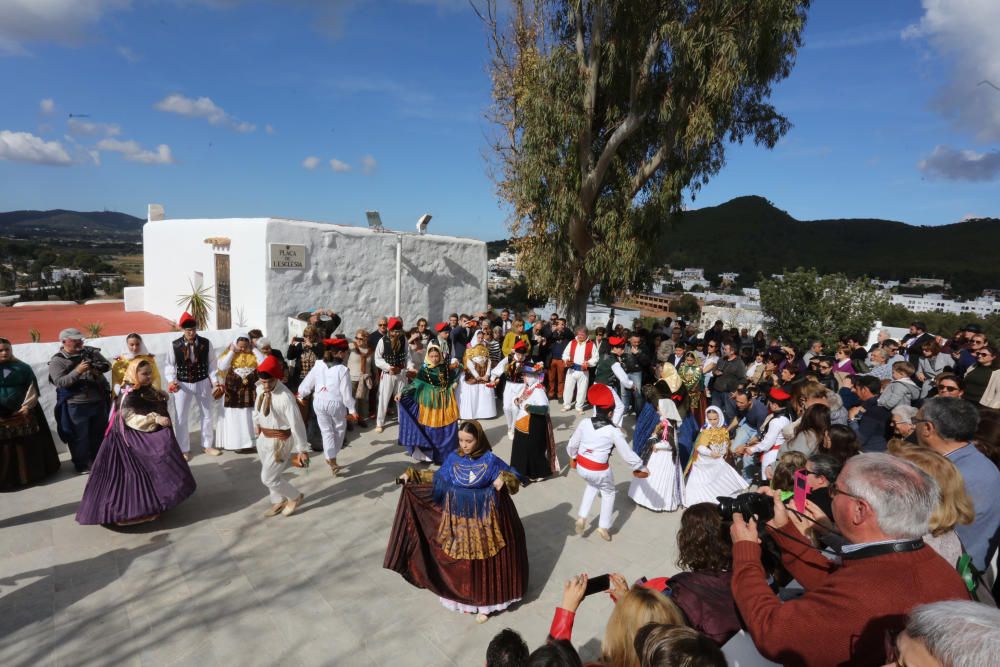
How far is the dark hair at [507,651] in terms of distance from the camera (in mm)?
1903

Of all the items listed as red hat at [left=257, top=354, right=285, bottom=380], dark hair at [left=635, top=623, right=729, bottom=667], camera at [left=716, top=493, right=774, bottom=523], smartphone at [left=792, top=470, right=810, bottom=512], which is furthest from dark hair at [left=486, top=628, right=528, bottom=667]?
red hat at [left=257, top=354, right=285, bottom=380]

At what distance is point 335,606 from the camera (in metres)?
3.78

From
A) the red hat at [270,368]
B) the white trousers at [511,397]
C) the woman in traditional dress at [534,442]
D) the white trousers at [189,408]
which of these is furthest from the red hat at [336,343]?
the white trousers at [511,397]

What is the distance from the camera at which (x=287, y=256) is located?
8.94 m

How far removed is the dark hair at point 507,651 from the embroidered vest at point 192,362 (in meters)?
5.82

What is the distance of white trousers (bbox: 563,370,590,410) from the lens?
9.06 metres

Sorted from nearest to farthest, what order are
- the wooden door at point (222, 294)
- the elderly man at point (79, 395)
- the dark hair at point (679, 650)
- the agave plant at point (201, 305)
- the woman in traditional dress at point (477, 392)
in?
the dark hair at point (679, 650)
the elderly man at point (79, 395)
the woman in traditional dress at point (477, 392)
the wooden door at point (222, 294)
the agave plant at point (201, 305)

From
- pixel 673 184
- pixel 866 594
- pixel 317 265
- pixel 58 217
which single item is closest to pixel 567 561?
pixel 866 594

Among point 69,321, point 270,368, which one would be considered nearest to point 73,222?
point 69,321

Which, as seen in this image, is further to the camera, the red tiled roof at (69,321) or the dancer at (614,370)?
the red tiled roof at (69,321)

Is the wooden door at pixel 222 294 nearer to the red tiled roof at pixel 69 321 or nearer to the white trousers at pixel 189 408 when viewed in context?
the red tiled roof at pixel 69 321

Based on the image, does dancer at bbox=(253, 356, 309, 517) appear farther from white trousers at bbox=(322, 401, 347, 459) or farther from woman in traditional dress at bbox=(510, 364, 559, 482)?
woman in traditional dress at bbox=(510, 364, 559, 482)

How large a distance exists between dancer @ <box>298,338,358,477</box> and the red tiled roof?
6.50 m

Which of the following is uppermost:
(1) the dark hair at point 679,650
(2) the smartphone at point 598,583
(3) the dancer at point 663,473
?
(1) the dark hair at point 679,650
